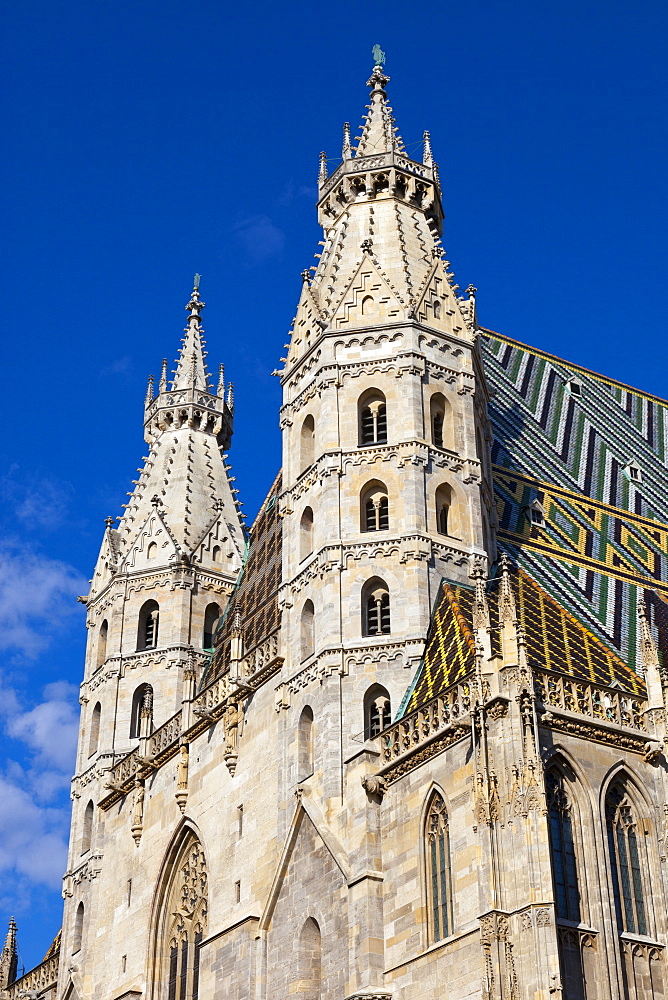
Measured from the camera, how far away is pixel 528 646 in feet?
80.1

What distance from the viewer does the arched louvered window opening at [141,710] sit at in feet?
112

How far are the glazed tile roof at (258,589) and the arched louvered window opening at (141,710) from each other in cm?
199

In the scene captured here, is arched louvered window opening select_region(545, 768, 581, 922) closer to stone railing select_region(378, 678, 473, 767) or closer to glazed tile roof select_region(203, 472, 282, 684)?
stone railing select_region(378, 678, 473, 767)

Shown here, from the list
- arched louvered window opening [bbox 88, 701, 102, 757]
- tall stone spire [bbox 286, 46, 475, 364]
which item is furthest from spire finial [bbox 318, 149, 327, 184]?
arched louvered window opening [bbox 88, 701, 102, 757]

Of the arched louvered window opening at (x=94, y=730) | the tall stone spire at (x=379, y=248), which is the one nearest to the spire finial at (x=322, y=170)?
the tall stone spire at (x=379, y=248)

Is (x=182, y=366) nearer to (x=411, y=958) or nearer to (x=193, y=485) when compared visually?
(x=193, y=485)

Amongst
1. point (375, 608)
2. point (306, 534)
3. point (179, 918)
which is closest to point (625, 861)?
point (375, 608)

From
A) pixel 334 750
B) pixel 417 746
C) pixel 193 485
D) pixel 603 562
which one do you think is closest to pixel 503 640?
pixel 417 746

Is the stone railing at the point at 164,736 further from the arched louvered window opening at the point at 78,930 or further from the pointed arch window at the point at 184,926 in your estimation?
the arched louvered window opening at the point at 78,930

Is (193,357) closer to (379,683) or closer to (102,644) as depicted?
(102,644)

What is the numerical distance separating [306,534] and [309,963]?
841 cm

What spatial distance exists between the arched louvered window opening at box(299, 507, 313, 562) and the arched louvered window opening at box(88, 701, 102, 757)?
9.37 meters

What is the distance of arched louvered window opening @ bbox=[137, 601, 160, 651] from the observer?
36.0m

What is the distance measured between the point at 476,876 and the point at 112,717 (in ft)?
50.8
